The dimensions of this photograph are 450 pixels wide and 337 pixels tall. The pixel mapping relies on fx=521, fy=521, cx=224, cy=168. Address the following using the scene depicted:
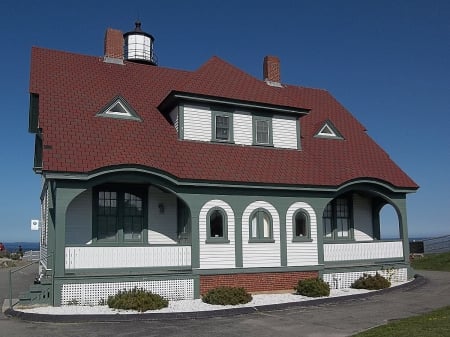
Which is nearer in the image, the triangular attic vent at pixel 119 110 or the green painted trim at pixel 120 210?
the green painted trim at pixel 120 210

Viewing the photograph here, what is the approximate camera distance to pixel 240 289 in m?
15.9

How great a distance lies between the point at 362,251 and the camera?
65.6 ft

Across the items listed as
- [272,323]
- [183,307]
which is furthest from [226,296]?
[272,323]

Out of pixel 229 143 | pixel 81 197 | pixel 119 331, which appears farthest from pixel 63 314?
pixel 229 143

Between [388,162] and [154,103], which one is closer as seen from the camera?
[154,103]

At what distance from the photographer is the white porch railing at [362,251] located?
19469 millimetres

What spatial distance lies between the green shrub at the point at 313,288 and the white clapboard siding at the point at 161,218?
4.73 metres

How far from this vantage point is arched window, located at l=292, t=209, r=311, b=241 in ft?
63.3

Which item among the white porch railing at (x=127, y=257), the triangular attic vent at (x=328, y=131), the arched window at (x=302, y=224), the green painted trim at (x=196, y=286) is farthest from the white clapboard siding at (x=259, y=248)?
the triangular attic vent at (x=328, y=131)

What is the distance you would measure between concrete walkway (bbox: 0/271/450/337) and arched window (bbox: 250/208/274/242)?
3410mm

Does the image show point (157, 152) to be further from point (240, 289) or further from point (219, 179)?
point (240, 289)

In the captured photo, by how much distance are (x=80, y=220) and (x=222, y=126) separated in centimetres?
629

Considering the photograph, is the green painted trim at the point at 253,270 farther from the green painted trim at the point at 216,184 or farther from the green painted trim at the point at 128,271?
the green painted trim at the point at 216,184

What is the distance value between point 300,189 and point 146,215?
5.70 metres
